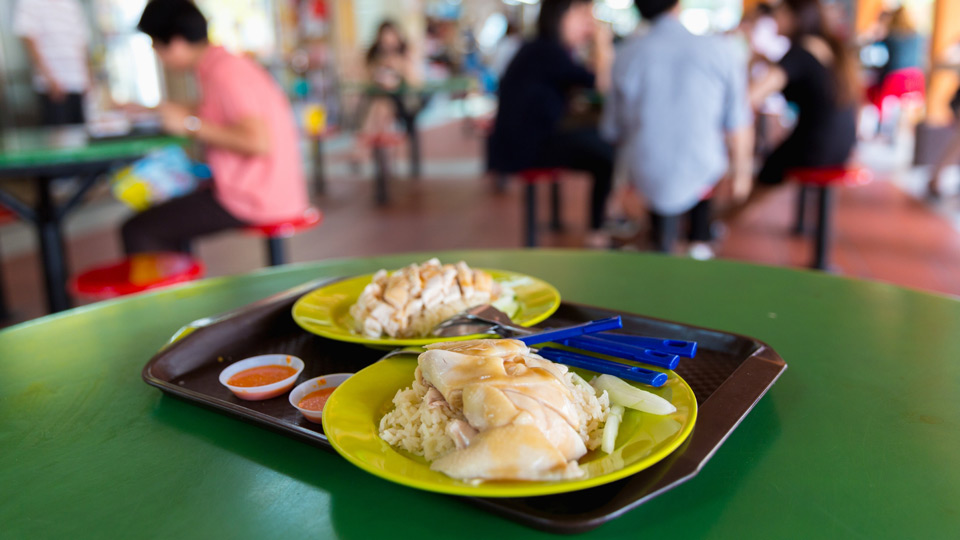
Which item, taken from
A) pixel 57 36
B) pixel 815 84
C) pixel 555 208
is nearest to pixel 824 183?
pixel 815 84

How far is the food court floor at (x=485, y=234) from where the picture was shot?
385 cm

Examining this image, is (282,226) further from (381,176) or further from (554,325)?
(381,176)

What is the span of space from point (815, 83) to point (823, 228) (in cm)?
71

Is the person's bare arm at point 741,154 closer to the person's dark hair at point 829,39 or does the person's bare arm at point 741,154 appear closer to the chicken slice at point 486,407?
the person's dark hair at point 829,39

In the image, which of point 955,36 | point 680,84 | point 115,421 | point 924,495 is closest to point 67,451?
point 115,421

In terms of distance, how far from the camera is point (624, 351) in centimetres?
69

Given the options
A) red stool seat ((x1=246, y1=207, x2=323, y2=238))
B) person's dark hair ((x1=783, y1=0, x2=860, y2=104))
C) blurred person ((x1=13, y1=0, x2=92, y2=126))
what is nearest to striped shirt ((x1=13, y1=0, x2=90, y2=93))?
blurred person ((x1=13, y1=0, x2=92, y2=126))

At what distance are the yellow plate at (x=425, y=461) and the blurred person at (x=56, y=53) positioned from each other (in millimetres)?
5423

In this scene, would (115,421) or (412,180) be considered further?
(412,180)

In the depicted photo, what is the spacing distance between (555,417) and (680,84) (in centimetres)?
262

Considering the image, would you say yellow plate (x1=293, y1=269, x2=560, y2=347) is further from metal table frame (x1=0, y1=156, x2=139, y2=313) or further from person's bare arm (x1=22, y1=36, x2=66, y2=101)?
person's bare arm (x1=22, y1=36, x2=66, y2=101)

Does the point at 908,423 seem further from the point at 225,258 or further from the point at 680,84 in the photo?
the point at 225,258

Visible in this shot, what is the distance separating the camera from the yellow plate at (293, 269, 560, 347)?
2.76 feet

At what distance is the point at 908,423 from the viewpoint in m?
0.66
